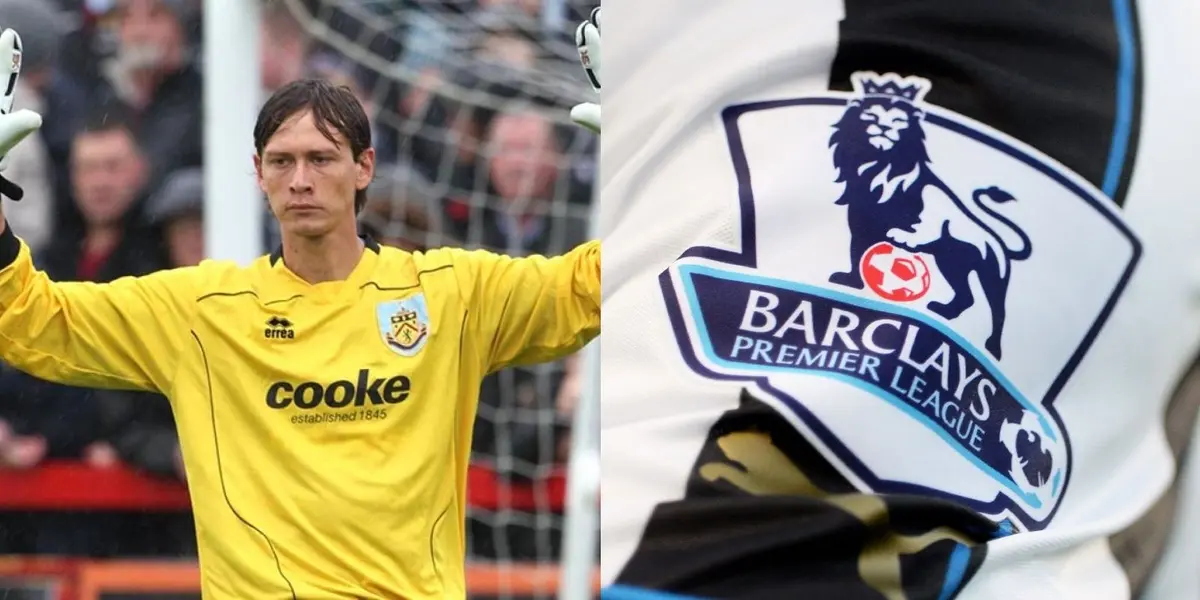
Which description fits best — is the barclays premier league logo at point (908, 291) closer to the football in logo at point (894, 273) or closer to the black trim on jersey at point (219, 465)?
the football in logo at point (894, 273)

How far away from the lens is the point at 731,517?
591 mm

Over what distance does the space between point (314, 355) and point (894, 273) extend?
94cm

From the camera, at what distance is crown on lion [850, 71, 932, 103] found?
0.68 m

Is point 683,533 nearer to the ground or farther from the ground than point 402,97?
nearer to the ground

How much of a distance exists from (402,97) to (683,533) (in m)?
2.23

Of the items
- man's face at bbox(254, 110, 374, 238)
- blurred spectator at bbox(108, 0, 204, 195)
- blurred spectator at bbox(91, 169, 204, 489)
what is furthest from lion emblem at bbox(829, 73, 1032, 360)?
blurred spectator at bbox(108, 0, 204, 195)

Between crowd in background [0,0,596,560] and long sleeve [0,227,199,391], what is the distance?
1131 millimetres

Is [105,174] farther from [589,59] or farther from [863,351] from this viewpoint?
[863,351]

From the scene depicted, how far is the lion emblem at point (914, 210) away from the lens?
25.8 inches

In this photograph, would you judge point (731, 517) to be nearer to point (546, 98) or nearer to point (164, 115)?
point (546, 98)

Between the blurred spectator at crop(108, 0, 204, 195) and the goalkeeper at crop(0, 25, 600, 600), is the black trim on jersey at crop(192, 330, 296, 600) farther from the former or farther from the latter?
the blurred spectator at crop(108, 0, 204, 195)

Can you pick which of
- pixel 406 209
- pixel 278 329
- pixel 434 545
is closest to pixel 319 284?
pixel 278 329

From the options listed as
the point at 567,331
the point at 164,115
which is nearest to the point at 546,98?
the point at 164,115

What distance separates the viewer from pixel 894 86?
0.69 metres
